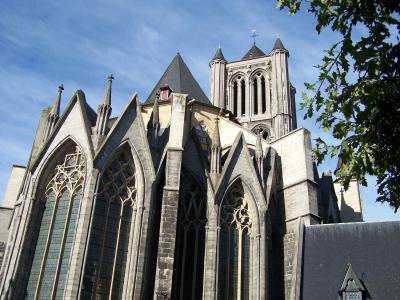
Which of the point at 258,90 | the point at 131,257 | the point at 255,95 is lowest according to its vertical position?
the point at 131,257

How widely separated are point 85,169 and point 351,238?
29.0 feet

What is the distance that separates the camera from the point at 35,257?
14219 millimetres

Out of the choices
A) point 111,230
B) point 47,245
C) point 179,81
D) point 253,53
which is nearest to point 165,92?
point 179,81

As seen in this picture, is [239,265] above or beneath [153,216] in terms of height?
beneath

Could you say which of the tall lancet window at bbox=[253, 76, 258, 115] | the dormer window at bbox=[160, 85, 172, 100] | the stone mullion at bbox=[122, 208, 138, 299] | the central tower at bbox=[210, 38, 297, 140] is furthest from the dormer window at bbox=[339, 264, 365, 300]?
the tall lancet window at bbox=[253, 76, 258, 115]

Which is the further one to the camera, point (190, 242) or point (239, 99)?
point (239, 99)

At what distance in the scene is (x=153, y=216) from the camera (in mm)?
15211

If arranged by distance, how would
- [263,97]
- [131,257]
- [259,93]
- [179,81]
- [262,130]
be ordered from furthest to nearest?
1. [263,97]
2. [259,93]
3. [262,130]
4. [179,81]
5. [131,257]

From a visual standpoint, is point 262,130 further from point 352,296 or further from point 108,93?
point 352,296

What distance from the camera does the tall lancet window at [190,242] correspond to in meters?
15.3

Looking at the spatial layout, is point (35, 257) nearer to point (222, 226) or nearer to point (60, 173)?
point (60, 173)

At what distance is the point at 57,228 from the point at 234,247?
5870 millimetres

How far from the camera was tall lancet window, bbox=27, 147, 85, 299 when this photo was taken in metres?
13.6

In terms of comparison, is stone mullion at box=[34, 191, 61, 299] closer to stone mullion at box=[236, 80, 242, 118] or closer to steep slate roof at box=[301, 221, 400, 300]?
steep slate roof at box=[301, 221, 400, 300]
